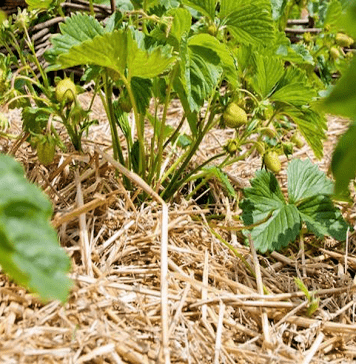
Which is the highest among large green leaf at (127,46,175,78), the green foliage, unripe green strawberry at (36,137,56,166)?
large green leaf at (127,46,175,78)

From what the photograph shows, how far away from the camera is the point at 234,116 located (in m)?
1.04

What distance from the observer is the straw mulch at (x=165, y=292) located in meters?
0.79

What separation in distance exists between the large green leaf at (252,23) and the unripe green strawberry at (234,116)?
15 cm

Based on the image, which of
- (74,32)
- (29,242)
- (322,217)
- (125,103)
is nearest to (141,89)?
(125,103)

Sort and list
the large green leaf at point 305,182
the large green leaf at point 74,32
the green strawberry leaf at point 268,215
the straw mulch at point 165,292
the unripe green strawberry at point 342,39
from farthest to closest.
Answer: the unripe green strawberry at point 342,39 → the large green leaf at point 305,182 → the green strawberry leaf at point 268,215 → the large green leaf at point 74,32 → the straw mulch at point 165,292

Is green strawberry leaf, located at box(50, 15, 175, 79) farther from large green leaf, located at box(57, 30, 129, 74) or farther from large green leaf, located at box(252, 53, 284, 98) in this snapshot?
large green leaf, located at box(252, 53, 284, 98)

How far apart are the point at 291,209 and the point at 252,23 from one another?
0.36 metres

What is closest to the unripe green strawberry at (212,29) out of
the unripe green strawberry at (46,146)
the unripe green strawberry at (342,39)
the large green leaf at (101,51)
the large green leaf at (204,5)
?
the large green leaf at (204,5)

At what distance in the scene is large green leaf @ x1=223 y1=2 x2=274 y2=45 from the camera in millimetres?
1072

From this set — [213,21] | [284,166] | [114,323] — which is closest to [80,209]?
[114,323]

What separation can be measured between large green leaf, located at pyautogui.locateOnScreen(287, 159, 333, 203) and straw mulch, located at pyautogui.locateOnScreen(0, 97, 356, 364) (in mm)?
99

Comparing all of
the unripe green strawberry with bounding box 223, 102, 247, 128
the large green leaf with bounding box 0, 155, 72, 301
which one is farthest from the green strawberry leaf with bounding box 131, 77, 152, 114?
the large green leaf with bounding box 0, 155, 72, 301

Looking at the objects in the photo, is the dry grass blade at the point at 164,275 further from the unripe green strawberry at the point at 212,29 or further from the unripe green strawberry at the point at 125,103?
the unripe green strawberry at the point at 212,29

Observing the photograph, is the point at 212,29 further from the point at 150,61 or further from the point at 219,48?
the point at 150,61
